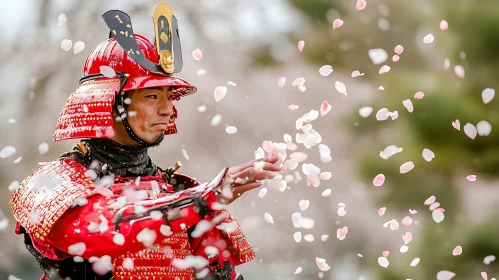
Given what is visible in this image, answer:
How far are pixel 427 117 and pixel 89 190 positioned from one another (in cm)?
365

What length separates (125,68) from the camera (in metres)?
2.13

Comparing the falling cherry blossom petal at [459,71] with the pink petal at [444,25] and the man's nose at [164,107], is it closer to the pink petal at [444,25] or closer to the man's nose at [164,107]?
the pink petal at [444,25]

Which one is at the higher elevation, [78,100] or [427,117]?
[427,117]

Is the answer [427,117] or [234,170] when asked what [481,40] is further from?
[234,170]

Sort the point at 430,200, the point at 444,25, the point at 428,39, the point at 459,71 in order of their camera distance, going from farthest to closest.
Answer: the point at 428,39, the point at 430,200, the point at 444,25, the point at 459,71

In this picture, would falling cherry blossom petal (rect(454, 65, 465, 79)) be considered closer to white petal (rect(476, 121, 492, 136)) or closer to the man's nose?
white petal (rect(476, 121, 492, 136))

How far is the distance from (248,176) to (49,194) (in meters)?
0.59

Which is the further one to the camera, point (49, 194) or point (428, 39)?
point (428, 39)

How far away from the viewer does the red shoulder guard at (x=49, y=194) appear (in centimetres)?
186

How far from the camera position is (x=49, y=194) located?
6.33 feet

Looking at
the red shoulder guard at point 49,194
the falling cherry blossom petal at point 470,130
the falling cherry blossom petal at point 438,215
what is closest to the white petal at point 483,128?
the falling cherry blossom petal at point 470,130

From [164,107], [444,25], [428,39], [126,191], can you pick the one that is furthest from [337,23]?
[126,191]

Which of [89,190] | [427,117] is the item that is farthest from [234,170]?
[427,117]

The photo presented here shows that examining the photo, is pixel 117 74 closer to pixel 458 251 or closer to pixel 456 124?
pixel 456 124
